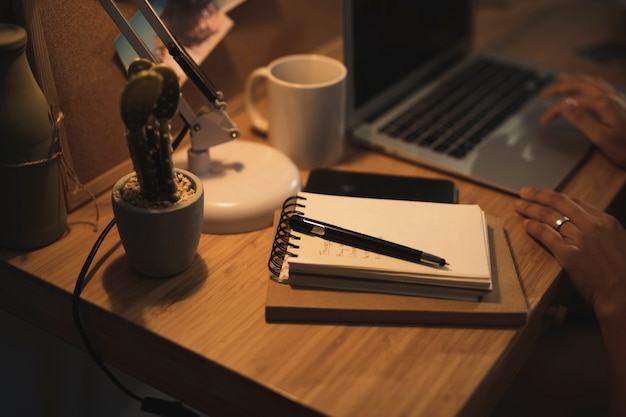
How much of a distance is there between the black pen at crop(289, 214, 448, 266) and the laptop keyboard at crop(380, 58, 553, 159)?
1.07 feet

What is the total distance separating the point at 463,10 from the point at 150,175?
0.86m

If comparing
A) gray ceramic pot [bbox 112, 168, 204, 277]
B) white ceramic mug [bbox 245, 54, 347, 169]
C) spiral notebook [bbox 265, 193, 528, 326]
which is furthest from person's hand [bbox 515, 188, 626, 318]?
gray ceramic pot [bbox 112, 168, 204, 277]

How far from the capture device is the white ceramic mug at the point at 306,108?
3.18ft

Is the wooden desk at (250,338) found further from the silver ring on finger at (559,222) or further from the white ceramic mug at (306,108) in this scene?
the white ceramic mug at (306,108)

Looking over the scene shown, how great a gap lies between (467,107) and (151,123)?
652mm

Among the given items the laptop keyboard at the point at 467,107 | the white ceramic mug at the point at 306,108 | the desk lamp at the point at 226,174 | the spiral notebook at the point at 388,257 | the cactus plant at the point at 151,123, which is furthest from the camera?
the laptop keyboard at the point at 467,107

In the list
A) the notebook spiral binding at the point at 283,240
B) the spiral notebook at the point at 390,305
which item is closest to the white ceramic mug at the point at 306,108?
the notebook spiral binding at the point at 283,240

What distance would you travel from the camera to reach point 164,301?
769mm

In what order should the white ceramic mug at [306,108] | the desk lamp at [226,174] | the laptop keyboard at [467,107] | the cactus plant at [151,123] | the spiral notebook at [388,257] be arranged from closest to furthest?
the cactus plant at [151,123]
the spiral notebook at [388,257]
the desk lamp at [226,174]
the white ceramic mug at [306,108]
the laptop keyboard at [467,107]

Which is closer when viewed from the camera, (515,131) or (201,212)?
(201,212)

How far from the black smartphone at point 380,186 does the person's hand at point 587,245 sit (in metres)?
0.12

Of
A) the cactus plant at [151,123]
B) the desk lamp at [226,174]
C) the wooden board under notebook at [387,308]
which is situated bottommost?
the wooden board under notebook at [387,308]

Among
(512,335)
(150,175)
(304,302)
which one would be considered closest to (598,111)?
(512,335)

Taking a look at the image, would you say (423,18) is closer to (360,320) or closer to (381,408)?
(360,320)
